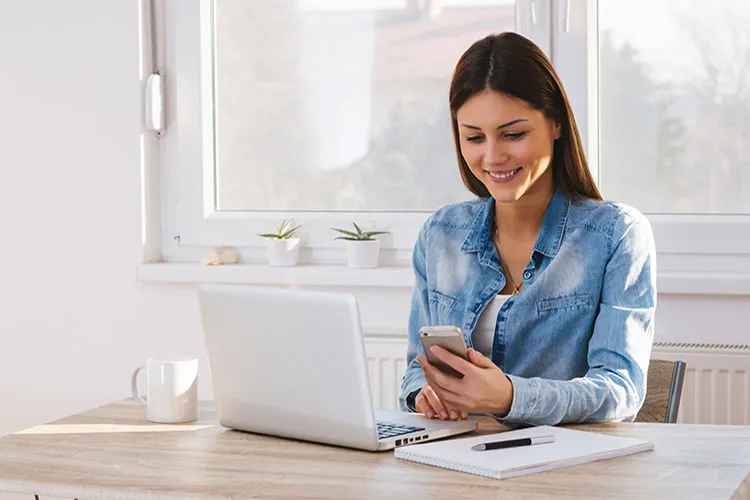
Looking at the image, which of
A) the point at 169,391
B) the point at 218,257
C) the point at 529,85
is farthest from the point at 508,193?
the point at 218,257

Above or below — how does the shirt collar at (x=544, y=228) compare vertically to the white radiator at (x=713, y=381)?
above

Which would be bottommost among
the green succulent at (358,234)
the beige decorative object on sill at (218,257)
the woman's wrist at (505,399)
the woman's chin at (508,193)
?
the woman's wrist at (505,399)

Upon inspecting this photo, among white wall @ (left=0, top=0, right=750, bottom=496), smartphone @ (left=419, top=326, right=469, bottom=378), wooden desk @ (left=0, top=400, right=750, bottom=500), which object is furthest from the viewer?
white wall @ (left=0, top=0, right=750, bottom=496)

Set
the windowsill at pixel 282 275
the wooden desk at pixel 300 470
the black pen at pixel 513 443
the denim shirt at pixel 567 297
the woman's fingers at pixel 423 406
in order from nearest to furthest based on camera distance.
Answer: the wooden desk at pixel 300 470 < the black pen at pixel 513 443 < the woman's fingers at pixel 423 406 < the denim shirt at pixel 567 297 < the windowsill at pixel 282 275

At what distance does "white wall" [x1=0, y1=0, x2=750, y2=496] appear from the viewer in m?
2.98

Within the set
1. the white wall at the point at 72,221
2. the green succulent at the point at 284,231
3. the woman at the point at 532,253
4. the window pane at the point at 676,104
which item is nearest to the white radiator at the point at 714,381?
the window pane at the point at 676,104

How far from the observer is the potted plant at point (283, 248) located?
286 cm

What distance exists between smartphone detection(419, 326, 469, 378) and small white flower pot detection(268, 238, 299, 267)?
1.29 metres

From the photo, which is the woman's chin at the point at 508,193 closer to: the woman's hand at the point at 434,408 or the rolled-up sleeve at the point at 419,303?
the rolled-up sleeve at the point at 419,303

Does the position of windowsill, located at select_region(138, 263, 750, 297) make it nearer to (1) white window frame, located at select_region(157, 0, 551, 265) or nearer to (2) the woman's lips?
(1) white window frame, located at select_region(157, 0, 551, 265)

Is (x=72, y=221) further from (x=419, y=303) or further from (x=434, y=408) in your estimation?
(x=434, y=408)

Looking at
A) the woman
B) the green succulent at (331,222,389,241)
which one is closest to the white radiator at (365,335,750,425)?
the woman

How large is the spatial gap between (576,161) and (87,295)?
156cm

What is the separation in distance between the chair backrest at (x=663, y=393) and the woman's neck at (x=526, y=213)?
1.16 ft
